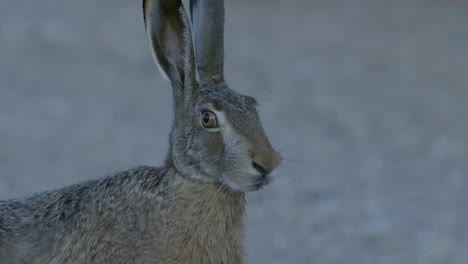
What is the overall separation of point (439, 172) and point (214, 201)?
3.78 m

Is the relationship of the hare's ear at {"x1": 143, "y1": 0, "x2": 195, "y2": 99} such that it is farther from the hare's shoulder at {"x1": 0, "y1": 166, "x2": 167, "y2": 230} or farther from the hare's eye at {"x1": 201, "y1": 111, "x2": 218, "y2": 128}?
the hare's shoulder at {"x1": 0, "y1": 166, "x2": 167, "y2": 230}

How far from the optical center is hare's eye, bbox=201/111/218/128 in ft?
18.7

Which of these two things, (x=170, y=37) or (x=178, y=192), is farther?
(x=170, y=37)

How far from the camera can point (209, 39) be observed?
6.09 metres

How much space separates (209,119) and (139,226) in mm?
593

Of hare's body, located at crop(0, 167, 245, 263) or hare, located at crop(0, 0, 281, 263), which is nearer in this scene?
hare, located at crop(0, 0, 281, 263)

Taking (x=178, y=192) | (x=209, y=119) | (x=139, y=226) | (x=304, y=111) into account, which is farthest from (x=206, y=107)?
(x=304, y=111)

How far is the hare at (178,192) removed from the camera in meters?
5.66

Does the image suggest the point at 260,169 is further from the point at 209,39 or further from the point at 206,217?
the point at 209,39

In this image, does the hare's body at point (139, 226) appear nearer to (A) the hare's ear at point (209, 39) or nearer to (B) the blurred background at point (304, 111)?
(A) the hare's ear at point (209, 39)

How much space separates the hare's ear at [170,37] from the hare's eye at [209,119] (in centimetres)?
23

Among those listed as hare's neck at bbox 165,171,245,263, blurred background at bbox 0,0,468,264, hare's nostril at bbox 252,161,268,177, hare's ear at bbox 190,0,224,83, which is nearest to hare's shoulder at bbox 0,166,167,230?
hare's neck at bbox 165,171,245,263

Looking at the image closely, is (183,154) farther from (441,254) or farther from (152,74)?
(152,74)

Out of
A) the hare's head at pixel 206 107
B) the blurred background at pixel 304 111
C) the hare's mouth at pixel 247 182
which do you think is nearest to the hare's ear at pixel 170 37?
the hare's head at pixel 206 107
